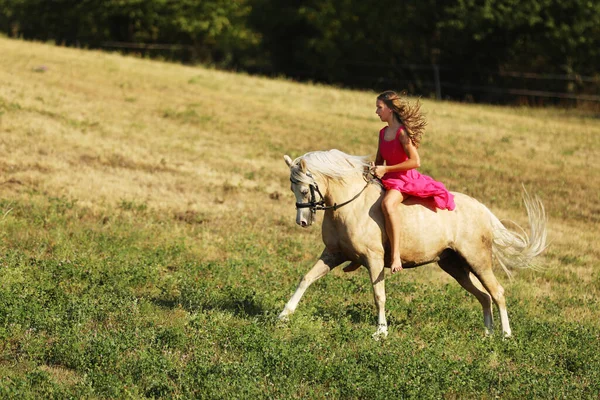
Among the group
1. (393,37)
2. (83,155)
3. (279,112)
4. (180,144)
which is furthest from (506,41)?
(83,155)

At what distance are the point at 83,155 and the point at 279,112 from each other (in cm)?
1093

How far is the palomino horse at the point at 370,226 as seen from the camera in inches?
398

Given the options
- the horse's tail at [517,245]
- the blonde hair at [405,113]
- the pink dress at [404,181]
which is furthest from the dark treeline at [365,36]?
the blonde hair at [405,113]

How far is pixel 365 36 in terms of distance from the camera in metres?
48.0

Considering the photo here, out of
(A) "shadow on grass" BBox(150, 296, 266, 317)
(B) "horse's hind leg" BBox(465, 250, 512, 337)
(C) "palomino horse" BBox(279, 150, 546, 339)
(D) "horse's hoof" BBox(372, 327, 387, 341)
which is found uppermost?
(C) "palomino horse" BBox(279, 150, 546, 339)

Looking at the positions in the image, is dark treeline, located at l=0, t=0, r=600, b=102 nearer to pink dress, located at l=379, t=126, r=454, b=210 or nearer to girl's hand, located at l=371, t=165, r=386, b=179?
pink dress, located at l=379, t=126, r=454, b=210

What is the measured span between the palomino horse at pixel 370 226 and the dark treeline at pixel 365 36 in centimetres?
3097

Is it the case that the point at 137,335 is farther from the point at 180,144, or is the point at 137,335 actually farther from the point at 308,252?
the point at 180,144

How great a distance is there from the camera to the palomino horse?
10109 millimetres

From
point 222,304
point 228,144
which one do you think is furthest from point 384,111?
point 228,144

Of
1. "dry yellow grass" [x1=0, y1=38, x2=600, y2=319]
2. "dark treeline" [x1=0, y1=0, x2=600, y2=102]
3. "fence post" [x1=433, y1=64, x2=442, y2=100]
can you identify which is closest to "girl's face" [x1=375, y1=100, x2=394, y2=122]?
"dry yellow grass" [x1=0, y1=38, x2=600, y2=319]

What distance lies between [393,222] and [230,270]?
3676 mm

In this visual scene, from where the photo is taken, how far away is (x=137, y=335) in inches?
368

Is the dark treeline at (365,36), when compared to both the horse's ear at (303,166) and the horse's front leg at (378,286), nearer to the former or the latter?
the horse's front leg at (378,286)
